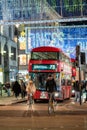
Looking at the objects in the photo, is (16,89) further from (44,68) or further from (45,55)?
(44,68)

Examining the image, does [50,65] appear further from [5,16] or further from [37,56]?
[5,16]

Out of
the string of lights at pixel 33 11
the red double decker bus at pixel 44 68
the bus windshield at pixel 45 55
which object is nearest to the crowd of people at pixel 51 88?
the red double decker bus at pixel 44 68

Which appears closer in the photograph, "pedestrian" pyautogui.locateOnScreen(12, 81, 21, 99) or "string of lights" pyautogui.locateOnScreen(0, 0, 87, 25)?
"string of lights" pyautogui.locateOnScreen(0, 0, 87, 25)

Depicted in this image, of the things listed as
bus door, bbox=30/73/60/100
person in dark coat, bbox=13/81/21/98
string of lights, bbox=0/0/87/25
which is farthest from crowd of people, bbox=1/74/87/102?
string of lights, bbox=0/0/87/25

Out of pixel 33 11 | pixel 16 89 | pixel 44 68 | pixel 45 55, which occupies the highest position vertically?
pixel 33 11

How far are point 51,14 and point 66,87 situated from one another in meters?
10.2

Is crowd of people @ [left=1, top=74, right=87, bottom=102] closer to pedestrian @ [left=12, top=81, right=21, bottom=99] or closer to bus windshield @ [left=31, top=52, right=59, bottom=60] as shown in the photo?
pedestrian @ [left=12, top=81, right=21, bottom=99]

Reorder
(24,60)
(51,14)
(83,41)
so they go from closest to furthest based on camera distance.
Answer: (51,14) < (83,41) < (24,60)

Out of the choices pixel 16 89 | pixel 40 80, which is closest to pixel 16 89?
pixel 16 89

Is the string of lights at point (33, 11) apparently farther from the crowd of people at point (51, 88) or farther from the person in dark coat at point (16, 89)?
the crowd of people at point (51, 88)

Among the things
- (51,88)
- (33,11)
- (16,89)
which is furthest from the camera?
(33,11)

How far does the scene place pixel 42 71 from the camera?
3891 centimetres

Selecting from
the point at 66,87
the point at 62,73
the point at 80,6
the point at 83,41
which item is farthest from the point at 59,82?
the point at 83,41

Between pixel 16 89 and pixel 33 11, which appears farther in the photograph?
pixel 33 11
